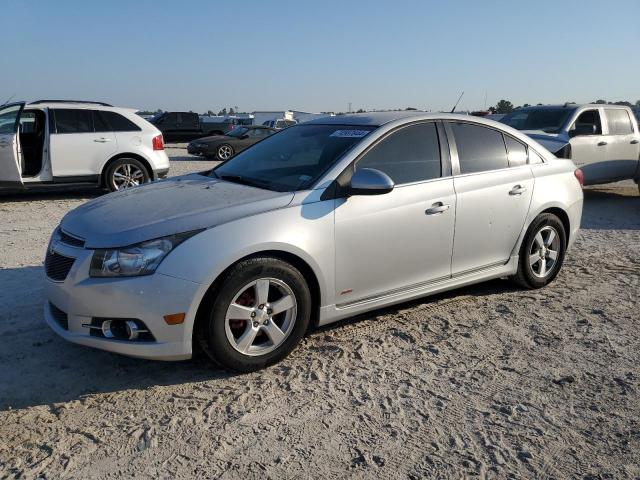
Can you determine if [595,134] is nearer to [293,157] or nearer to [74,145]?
[293,157]

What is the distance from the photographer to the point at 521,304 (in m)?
4.97

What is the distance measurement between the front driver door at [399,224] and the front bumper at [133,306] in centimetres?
108

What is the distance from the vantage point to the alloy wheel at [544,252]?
5207mm

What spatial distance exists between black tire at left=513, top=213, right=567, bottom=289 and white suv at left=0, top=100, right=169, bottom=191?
6.92 m

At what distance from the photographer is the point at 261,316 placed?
3584mm

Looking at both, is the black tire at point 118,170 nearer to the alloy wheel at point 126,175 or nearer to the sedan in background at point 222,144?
the alloy wheel at point 126,175

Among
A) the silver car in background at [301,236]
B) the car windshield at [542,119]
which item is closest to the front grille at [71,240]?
the silver car in background at [301,236]

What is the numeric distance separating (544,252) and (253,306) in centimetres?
305

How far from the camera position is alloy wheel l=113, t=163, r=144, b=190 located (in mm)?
10148

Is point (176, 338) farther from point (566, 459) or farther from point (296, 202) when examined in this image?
point (566, 459)

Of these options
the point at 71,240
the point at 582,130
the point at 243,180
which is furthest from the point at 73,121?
the point at 582,130

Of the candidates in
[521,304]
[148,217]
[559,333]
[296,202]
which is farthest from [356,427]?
[521,304]

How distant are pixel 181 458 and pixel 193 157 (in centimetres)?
1861

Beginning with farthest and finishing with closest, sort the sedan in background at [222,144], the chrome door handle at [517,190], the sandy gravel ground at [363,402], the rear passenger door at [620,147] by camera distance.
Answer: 1. the sedan in background at [222,144]
2. the rear passenger door at [620,147]
3. the chrome door handle at [517,190]
4. the sandy gravel ground at [363,402]
